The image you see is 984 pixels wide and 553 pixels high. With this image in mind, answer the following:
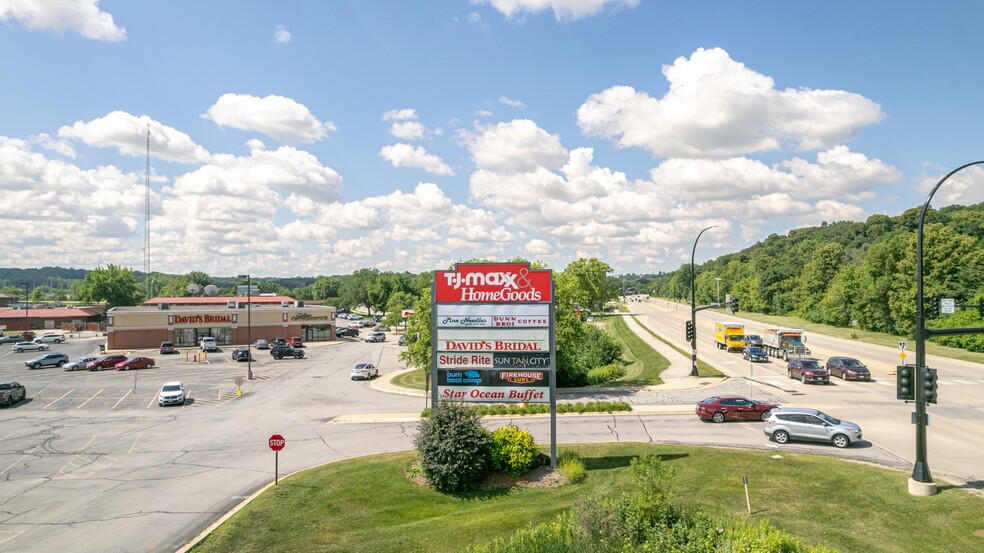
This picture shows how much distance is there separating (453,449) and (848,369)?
110 feet

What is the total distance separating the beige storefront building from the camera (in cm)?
7088

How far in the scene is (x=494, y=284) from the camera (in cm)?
2203

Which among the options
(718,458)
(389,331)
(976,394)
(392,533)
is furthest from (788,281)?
(392,533)

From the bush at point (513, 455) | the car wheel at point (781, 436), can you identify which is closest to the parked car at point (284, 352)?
the bush at point (513, 455)

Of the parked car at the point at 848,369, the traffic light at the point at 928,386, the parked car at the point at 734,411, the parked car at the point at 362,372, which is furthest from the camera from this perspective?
the parked car at the point at 362,372

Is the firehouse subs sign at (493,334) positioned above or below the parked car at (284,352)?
above

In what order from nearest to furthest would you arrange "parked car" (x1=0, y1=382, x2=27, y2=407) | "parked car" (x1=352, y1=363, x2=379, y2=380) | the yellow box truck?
"parked car" (x1=0, y1=382, x2=27, y2=407) → "parked car" (x1=352, y1=363, x2=379, y2=380) → the yellow box truck

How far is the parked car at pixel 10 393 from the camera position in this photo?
37562 mm

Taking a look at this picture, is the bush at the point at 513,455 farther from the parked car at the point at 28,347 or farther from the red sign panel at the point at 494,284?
the parked car at the point at 28,347

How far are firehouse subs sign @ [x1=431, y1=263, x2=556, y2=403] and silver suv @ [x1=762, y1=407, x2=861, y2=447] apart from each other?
1087 cm

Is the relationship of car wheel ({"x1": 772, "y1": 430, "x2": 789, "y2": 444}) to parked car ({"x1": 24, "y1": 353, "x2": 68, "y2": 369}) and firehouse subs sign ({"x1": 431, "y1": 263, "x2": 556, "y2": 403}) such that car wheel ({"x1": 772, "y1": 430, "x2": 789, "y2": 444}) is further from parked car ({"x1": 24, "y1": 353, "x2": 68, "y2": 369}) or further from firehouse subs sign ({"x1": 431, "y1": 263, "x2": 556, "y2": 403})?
parked car ({"x1": 24, "y1": 353, "x2": 68, "y2": 369})

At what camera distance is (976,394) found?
33.2m

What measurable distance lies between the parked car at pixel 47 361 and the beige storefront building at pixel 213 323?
42.4 ft

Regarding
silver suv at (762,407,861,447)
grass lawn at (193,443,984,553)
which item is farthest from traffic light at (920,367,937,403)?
silver suv at (762,407,861,447)
